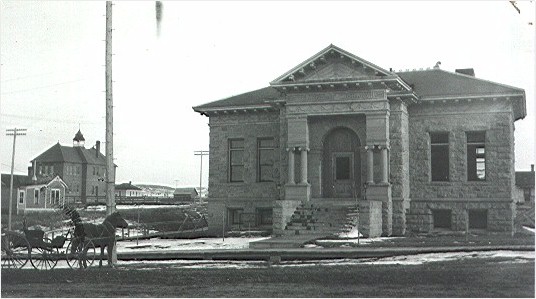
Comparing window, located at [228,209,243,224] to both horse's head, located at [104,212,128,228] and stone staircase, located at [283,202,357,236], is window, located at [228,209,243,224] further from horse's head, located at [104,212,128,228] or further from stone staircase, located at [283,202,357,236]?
horse's head, located at [104,212,128,228]

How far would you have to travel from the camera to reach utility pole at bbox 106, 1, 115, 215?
16.1 m

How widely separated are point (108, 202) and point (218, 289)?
483 cm

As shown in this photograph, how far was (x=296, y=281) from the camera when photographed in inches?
516

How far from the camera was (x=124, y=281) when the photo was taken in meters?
14.0

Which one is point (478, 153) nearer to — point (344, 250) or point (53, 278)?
point (344, 250)

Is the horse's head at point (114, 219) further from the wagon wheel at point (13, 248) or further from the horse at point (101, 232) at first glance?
the wagon wheel at point (13, 248)

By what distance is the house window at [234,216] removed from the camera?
25384 millimetres

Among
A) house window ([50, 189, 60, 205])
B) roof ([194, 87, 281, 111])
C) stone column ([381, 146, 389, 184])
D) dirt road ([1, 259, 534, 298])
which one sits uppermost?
roof ([194, 87, 281, 111])

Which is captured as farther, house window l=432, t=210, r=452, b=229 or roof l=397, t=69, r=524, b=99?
house window l=432, t=210, r=452, b=229

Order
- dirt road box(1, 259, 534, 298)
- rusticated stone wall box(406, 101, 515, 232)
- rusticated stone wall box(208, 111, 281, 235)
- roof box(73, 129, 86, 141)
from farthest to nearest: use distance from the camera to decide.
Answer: rusticated stone wall box(208, 111, 281, 235) → rusticated stone wall box(406, 101, 515, 232) → roof box(73, 129, 86, 141) → dirt road box(1, 259, 534, 298)

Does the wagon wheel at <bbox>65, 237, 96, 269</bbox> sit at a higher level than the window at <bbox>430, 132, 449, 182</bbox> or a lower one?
lower

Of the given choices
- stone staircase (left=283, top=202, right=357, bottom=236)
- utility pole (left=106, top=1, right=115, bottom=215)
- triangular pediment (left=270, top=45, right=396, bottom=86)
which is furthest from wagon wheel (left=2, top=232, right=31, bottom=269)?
triangular pediment (left=270, top=45, right=396, bottom=86)

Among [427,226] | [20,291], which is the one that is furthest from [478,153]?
[20,291]

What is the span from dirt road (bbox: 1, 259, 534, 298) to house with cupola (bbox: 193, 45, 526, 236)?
24.7 ft
